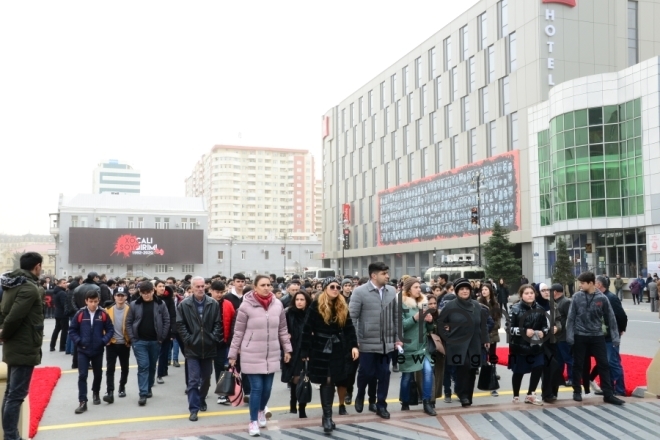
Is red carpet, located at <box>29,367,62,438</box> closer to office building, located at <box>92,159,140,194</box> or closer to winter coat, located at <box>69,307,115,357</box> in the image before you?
winter coat, located at <box>69,307,115,357</box>

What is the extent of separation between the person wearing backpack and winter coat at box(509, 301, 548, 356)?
5.82 meters

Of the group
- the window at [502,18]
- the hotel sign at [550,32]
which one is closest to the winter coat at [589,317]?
the hotel sign at [550,32]

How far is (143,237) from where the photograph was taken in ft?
276

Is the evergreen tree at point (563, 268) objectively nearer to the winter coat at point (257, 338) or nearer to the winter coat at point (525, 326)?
the winter coat at point (525, 326)

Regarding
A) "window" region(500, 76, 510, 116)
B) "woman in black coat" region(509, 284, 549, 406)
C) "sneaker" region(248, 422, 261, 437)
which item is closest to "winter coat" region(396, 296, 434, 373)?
"woman in black coat" region(509, 284, 549, 406)

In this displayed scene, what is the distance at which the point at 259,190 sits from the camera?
161m

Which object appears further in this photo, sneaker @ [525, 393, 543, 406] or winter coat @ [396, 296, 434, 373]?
sneaker @ [525, 393, 543, 406]

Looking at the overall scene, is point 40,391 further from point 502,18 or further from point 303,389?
point 502,18

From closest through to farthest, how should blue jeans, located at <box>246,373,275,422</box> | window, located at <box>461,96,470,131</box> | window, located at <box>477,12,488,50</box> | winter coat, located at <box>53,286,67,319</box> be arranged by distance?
blue jeans, located at <box>246,373,275,422</box>
winter coat, located at <box>53,286,67,319</box>
window, located at <box>477,12,488,50</box>
window, located at <box>461,96,470,131</box>

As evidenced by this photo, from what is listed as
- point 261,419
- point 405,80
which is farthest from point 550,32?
point 261,419

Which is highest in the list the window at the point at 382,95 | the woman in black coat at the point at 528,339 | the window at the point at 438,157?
the window at the point at 382,95

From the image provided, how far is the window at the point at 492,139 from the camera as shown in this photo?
49938 mm

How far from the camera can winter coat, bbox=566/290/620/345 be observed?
862 cm

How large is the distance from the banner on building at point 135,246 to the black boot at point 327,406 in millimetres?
80304
